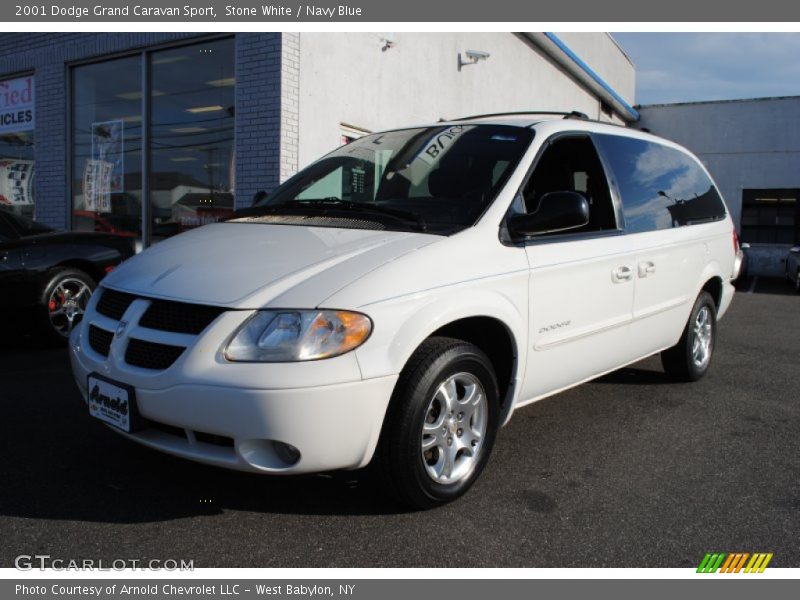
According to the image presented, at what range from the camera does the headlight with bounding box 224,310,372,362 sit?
102 inches

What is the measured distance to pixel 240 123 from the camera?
841 centimetres

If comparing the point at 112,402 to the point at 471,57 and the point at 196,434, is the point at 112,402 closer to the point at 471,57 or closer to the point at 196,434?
the point at 196,434

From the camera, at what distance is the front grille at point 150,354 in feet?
8.90

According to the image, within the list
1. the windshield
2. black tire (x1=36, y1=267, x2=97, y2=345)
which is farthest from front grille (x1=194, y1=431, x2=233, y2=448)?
black tire (x1=36, y1=267, x2=97, y2=345)

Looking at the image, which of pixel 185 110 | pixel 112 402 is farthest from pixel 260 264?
pixel 185 110

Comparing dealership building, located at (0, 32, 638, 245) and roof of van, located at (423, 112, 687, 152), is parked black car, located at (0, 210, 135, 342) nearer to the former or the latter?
A: dealership building, located at (0, 32, 638, 245)

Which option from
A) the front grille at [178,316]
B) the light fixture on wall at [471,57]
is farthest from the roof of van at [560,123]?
the light fixture on wall at [471,57]

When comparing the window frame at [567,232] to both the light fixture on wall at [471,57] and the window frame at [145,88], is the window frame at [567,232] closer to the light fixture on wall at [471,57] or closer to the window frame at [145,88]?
the window frame at [145,88]

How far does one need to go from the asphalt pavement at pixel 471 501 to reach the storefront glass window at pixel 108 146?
225 inches

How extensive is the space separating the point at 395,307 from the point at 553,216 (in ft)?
3.42

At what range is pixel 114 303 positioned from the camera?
3125mm

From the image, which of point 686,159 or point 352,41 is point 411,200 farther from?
point 352,41

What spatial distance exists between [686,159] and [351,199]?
9.55 feet
